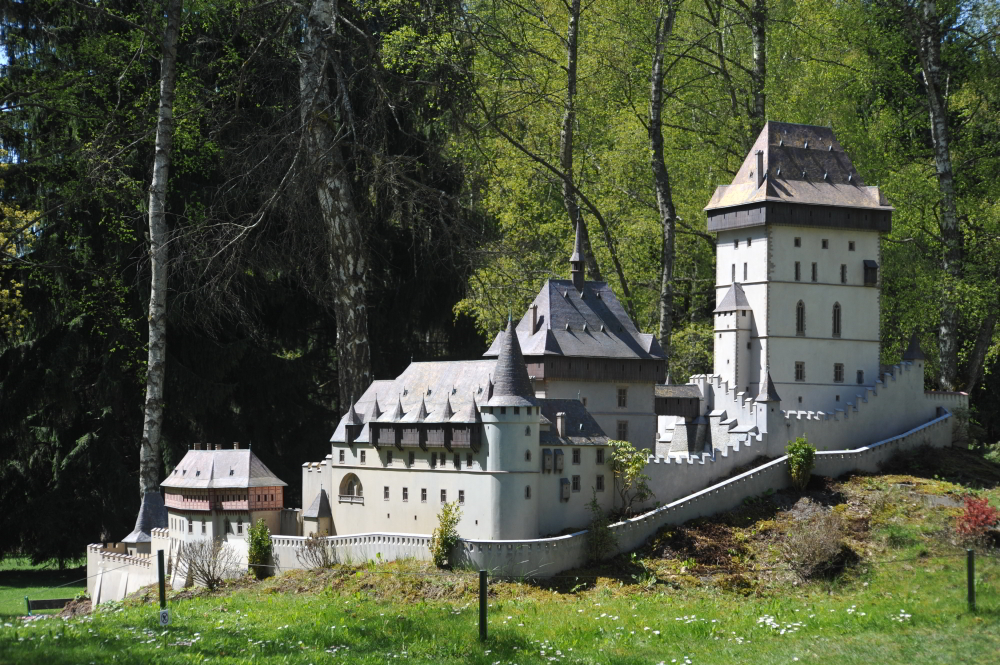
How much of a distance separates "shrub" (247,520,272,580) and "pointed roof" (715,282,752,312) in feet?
58.6

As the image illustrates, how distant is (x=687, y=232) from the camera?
169 feet

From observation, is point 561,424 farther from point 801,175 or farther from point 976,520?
point 801,175

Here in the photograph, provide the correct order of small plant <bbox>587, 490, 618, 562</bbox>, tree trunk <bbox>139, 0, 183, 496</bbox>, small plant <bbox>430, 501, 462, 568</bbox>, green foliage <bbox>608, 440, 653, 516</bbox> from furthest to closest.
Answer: tree trunk <bbox>139, 0, 183, 496</bbox> → green foliage <bbox>608, 440, 653, 516</bbox> → small plant <bbox>587, 490, 618, 562</bbox> → small plant <bbox>430, 501, 462, 568</bbox>

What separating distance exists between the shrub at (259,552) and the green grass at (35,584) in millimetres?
6513

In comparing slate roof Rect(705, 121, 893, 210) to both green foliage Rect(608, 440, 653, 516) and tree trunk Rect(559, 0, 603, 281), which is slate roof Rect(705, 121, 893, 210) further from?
green foliage Rect(608, 440, 653, 516)

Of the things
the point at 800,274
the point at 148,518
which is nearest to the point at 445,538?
the point at 148,518

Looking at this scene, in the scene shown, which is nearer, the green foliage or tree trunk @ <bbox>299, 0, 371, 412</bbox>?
the green foliage

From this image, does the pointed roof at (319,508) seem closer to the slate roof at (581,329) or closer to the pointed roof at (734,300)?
the slate roof at (581,329)

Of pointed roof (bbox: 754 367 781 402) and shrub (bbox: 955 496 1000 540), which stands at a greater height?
pointed roof (bbox: 754 367 781 402)

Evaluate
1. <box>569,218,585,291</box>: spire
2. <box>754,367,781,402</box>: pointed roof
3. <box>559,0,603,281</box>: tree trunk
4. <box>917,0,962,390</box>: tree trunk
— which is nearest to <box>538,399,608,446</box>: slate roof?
<box>569,218,585,291</box>: spire

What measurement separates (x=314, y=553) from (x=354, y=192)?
50.2ft

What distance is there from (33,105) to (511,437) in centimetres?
1961

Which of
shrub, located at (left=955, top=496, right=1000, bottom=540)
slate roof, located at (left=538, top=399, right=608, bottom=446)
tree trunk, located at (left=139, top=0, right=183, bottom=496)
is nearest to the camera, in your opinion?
shrub, located at (left=955, top=496, right=1000, bottom=540)

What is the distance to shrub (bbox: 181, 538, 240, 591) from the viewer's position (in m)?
33.7
